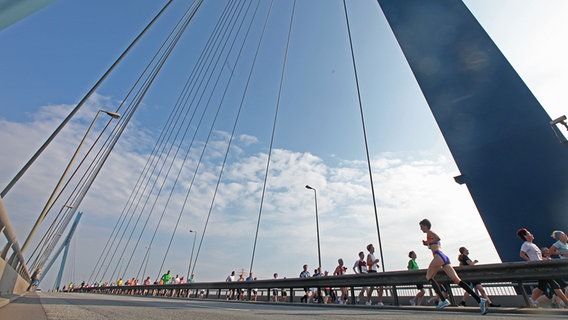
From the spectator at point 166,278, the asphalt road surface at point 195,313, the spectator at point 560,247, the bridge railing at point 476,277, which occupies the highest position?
the spectator at point 166,278

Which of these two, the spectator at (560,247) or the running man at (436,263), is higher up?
the spectator at (560,247)

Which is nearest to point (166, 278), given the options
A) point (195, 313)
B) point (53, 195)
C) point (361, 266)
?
point (53, 195)

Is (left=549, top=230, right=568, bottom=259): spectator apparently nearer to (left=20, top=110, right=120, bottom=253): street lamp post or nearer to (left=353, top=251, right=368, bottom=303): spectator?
(left=353, top=251, right=368, bottom=303): spectator

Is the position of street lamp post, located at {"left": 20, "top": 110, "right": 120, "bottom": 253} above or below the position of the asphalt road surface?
above

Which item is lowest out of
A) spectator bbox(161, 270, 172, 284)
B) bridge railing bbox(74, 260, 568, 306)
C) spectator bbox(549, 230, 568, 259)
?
bridge railing bbox(74, 260, 568, 306)

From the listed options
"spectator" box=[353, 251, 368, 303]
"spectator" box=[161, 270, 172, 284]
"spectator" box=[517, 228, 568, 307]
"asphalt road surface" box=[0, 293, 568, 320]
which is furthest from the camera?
"spectator" box=[161, 270, 172, 284]

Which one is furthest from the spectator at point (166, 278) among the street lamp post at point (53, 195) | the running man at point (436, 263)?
the running man at point (436, 263)

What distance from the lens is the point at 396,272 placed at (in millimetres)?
6605

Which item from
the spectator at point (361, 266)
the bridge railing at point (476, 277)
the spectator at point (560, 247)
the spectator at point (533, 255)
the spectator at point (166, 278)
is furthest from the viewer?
the spectator at point (166, 278)

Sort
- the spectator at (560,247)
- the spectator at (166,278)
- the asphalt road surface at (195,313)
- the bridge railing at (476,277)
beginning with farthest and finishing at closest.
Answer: the spectator at (166,278) < the spectator at (560,247) < the bridge railing at (476,277) < the asphalt road surface at (195,313)

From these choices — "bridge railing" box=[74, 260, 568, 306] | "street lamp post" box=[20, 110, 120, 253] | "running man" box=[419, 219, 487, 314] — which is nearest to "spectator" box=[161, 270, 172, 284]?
"street lamp post" box=[20, 110, 120, 253]

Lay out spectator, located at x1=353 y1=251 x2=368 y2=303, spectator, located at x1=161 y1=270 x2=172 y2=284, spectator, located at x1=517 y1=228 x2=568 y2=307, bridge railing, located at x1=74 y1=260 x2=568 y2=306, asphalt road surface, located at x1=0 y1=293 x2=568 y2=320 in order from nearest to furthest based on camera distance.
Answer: asphalt road surface, located at x1=0 y1=293 x2=568 y2=320, bridge railing, located at x1=74 y1=260 x2=568 y2=306, spectator, located at x1=517 y1=228 x2=568 y2=307, spectator, located at x1=353 y1=251 x2=368 y2=303, spectator, located at x1=161 y1=270 x2=172 y2=284

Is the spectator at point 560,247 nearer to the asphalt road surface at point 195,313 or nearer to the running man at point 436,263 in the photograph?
the asphalt road surface at point 195,313

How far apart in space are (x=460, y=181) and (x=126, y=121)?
11.0 metres
